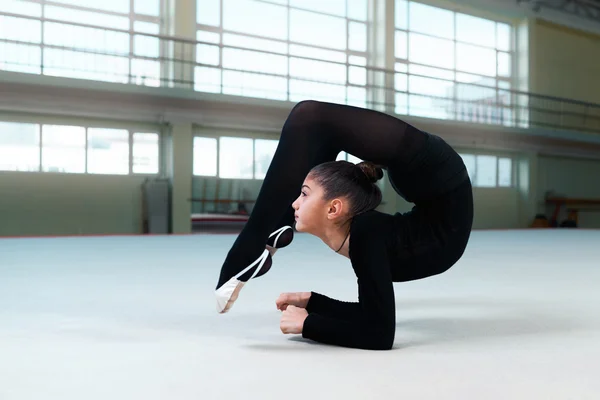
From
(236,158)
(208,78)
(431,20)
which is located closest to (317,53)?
(208,78)

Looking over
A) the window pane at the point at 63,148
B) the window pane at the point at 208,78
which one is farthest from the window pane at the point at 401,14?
the window pane at the point at 63,148

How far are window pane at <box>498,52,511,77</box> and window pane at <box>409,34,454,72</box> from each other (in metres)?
1.66

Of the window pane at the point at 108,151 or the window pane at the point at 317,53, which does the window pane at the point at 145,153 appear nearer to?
the window pane at the point at 108,151

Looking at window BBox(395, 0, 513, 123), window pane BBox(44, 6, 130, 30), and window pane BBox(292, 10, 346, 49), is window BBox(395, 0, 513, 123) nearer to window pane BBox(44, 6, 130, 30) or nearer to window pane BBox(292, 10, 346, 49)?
window pane BBox(292, 10, 346, 49)

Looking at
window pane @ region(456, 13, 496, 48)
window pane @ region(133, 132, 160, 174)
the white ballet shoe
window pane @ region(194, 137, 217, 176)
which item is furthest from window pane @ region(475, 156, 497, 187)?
the white ballet shoe

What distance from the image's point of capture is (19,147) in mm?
9094

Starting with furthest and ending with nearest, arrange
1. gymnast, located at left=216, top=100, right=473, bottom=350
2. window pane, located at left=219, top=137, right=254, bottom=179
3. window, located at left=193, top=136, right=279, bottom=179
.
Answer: window pane, located at left=219, top=137, right=254, bottom=179 → window, located at left=193, top=136, right=279, bottom=179 → gymnast, located at left=216, top=100, right=473, bottom=350

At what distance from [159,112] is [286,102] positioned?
229 centimetres

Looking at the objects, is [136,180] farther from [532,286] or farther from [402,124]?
[402,124]

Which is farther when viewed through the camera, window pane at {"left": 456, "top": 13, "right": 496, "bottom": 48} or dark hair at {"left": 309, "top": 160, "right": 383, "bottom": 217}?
window pane at {"left": 456, "top": 13, "right": 496, "bottom": 48}

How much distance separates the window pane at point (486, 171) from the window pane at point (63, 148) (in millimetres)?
9267

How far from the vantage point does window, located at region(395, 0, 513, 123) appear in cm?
1311

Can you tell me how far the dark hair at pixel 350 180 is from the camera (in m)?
1.53

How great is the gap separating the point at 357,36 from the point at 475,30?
3590 mm
